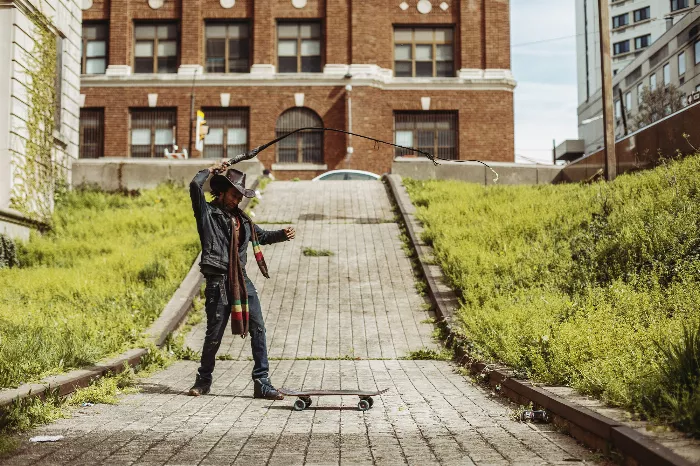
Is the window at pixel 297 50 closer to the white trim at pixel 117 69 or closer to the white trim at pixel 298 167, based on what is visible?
the white trim at pixel 298 167

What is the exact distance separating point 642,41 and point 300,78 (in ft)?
175

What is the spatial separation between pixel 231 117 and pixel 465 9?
12199 mm

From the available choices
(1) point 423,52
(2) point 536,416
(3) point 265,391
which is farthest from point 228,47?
(2) point 536,416

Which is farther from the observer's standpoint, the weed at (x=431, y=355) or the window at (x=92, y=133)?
the window at (x=92, y=133)

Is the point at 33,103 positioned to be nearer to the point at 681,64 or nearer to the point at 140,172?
the point at 140,172

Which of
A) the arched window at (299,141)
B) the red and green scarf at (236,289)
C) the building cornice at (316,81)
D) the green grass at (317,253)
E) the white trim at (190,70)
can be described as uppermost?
the white trim at (190,70)

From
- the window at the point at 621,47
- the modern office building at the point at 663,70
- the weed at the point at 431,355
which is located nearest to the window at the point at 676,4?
the modern office building at the point at 663,70

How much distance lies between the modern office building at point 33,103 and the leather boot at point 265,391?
36.6 feet

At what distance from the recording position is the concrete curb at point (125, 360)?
6.50 meters

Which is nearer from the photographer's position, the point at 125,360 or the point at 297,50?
the point at 125,360

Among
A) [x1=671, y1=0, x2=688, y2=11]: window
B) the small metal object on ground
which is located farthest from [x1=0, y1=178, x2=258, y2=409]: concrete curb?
[x1=671, y1=0, x2=688, y2=11]: window

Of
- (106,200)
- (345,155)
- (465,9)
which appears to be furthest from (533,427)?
(465,9)

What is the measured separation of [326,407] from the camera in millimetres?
6938

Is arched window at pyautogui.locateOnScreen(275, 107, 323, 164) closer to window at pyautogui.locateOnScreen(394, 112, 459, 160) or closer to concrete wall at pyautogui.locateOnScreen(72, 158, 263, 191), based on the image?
window at pyautogui.locateOnScreen(394, 112, 459, 160)
